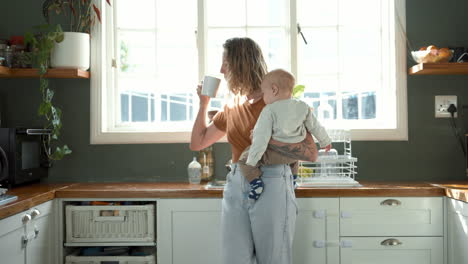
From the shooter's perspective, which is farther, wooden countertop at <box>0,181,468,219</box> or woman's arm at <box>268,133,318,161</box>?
wooden countertop at <box>0,181,468,219</box>

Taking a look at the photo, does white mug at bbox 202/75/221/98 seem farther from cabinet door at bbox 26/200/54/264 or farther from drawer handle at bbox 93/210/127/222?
cabinet door at bbox 26/200/54/264

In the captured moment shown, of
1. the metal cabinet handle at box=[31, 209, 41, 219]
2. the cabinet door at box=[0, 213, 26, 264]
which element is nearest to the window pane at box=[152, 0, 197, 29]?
the metal cabinet handle at box=[31, 209, 41, 219]

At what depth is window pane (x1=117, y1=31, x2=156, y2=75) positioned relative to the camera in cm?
343

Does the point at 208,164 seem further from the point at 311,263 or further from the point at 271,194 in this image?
the point at 271,194

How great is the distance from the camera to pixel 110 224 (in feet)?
9.18

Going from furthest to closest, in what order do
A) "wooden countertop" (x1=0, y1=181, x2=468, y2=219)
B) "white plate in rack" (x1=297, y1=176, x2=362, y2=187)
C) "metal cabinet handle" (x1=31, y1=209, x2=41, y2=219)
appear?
"white plate in rack" (x1=297, y1=176, x2=362, y2=187), "wooden countertop" (x1=0, y1=181, x2=468, y2=219), "metal cabinet handle" (x1=31, y1=209, x2=41, y2=219)

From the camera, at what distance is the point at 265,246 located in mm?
2055

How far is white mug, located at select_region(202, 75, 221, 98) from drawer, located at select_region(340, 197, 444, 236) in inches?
37.8

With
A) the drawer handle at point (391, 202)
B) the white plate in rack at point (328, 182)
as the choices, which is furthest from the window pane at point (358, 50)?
the drawer handle at point (391, 202)

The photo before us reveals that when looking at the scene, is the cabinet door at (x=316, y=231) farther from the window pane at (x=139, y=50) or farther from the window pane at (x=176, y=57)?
the window pane at (x=139, y=50)

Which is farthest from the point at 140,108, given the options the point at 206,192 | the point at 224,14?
the point at 206,192

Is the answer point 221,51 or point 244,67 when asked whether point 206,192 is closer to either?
point 244,67

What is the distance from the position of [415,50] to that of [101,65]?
2.08m

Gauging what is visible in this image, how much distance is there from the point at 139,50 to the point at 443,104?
2087 mm
